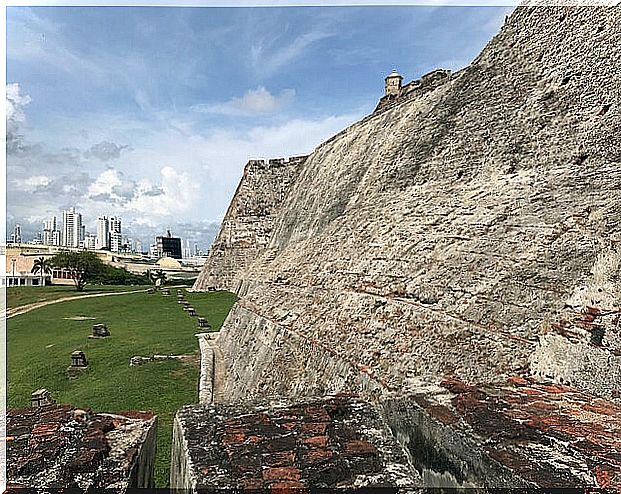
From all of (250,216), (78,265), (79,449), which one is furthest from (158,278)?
(79,449)

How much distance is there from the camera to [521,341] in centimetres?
473

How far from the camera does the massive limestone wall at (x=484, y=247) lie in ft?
15.5

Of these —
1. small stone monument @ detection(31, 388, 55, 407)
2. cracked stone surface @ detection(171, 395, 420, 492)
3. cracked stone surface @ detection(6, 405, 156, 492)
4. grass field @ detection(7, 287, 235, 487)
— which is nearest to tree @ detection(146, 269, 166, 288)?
grass field @ detection(7, 287, 235, 487)

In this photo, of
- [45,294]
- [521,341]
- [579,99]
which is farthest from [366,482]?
[45,294]

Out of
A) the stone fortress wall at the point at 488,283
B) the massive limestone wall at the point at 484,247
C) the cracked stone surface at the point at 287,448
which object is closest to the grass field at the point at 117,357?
the stone fortress wall at the point at 488,283

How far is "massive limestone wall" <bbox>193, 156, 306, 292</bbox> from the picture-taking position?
3031cm

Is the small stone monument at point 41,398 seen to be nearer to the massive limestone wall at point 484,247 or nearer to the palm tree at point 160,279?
the massive limestone wall at point 484,247

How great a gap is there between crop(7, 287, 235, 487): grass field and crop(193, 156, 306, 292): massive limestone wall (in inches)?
180

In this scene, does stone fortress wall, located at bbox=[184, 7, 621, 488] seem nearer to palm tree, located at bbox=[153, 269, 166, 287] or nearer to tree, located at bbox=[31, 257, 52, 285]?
palm tree, located at bbox=[153, 269, 166, 287]

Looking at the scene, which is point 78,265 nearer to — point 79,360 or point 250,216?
point 250,216

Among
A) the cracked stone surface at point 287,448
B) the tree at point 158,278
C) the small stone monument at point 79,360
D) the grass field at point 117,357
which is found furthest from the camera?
the tree at point 158,278

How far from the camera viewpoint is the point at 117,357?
1425 cm

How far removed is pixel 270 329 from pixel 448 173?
385cm

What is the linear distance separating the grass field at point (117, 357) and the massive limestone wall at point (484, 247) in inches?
70.3
